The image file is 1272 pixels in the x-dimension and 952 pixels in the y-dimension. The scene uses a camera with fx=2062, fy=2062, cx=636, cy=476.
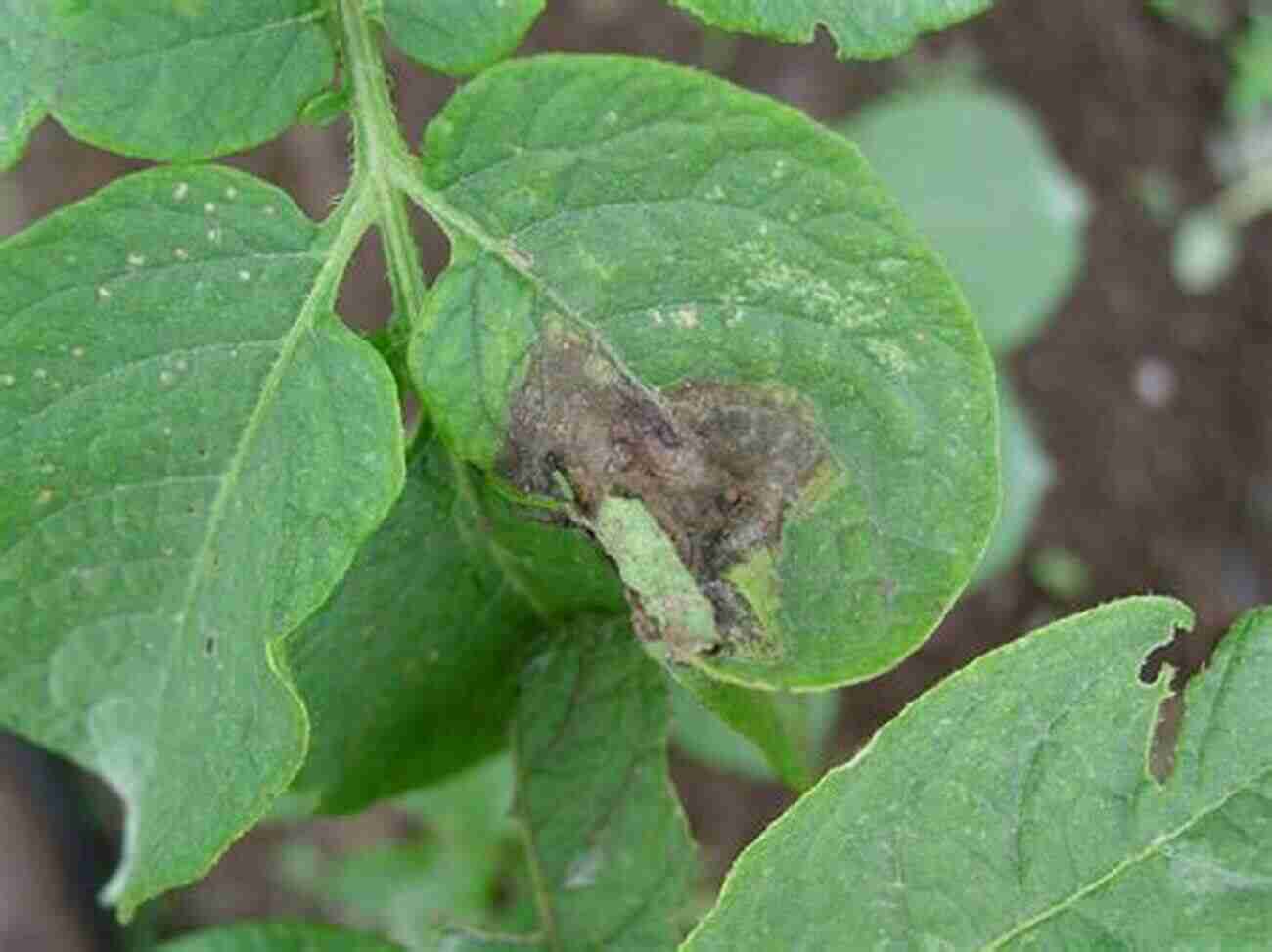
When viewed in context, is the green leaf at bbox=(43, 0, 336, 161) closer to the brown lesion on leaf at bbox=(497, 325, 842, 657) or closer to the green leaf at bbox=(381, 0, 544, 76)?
the green leaf at bbox=(381, 0, 544, 76)

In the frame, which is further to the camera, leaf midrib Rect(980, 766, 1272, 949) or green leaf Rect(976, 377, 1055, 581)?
green leaf Rect(976, 377, 1055, 581)

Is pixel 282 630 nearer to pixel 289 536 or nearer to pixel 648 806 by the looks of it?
pixel 289 536

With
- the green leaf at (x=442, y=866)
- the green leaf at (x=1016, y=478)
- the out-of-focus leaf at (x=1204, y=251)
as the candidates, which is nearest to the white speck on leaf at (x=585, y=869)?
the green leaf at (x=442, y=866)

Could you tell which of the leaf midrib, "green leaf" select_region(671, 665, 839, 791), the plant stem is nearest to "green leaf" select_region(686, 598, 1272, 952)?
the leaf midrib

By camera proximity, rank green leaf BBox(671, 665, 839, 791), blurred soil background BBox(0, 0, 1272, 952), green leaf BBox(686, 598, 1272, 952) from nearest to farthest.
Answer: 1. green leaf BBox(686, 598, 1272, 952)
2. green leaf BBox(671, 665, 839, 791)
3. blurred soil background BBox(0, 0, 1272, 952)

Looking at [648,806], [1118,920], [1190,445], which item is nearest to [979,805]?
[1118,920]

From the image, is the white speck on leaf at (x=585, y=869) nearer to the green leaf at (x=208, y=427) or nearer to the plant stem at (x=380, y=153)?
the green leaf at (x=208, y=427)
